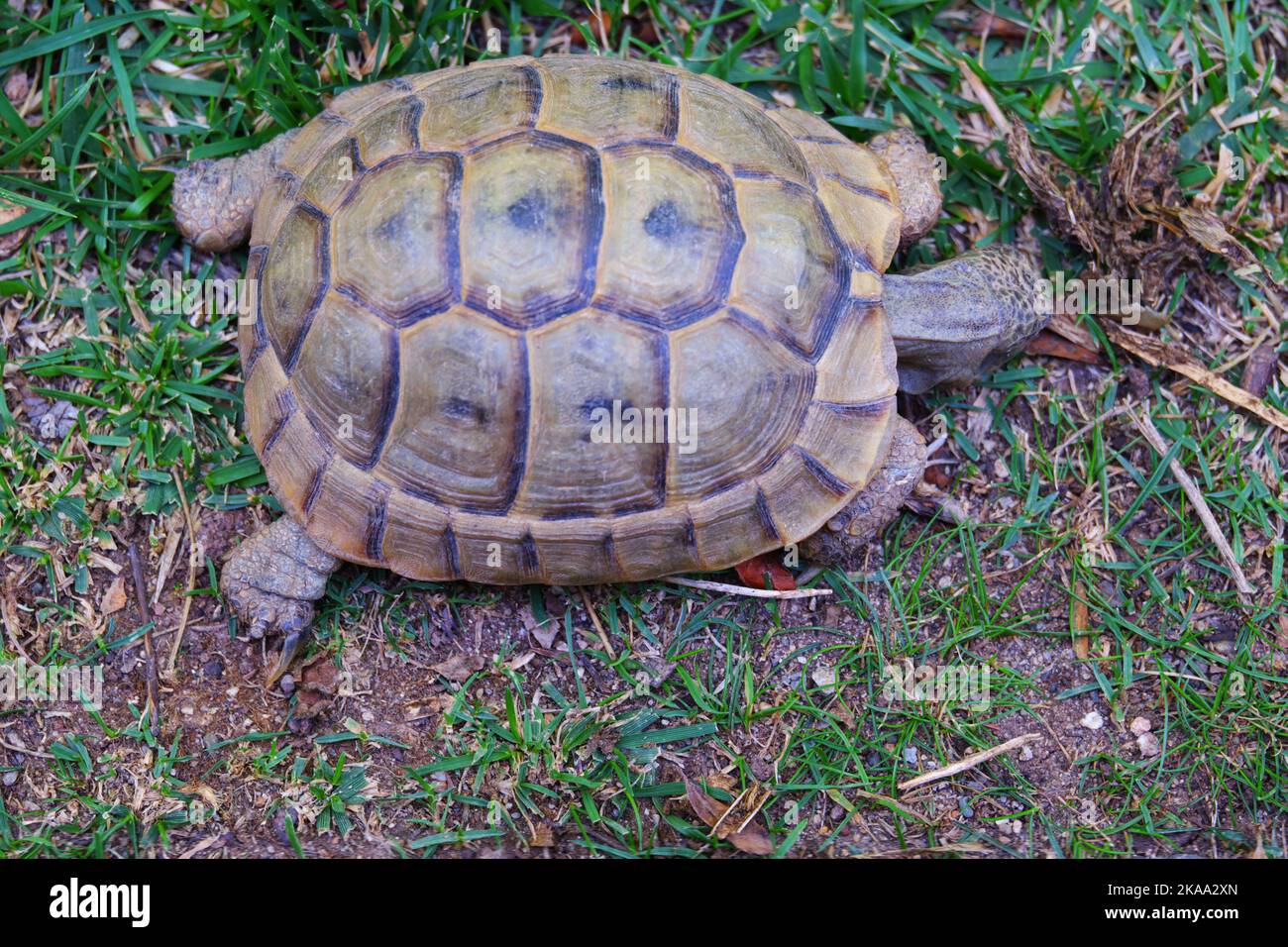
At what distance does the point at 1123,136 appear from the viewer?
13.9 ft

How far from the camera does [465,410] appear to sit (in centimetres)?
337

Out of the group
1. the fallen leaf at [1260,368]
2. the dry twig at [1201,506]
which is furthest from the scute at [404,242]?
the fallen leaf at [1260,368]

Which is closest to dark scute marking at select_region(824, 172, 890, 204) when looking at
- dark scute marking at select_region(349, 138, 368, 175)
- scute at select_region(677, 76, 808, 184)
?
scute at select_region(677, 76, 808, 184)

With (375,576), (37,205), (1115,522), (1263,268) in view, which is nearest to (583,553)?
(375,576)

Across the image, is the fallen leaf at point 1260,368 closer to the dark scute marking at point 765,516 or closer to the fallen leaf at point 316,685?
the dark scute marking at point 765,516

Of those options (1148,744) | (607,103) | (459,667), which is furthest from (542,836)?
(607,103)

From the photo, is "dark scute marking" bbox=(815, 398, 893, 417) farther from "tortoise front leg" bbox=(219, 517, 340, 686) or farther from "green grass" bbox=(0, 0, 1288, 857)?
"tortoise front leg" bbox=(219, 517, 340, 686)

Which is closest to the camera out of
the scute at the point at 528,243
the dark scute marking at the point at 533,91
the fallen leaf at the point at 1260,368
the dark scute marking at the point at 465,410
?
the scute at the point at 528,243

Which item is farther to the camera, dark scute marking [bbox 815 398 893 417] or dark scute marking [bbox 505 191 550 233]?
dark scute marking [bbox 815 398 893 417]

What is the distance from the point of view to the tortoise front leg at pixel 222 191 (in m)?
3.98

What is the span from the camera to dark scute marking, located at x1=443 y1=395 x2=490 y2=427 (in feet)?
11.0

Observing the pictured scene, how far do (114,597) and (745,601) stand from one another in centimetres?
261

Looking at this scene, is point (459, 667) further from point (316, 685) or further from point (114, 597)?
point (114, 597)
